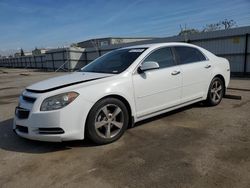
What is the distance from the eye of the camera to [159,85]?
177 inches

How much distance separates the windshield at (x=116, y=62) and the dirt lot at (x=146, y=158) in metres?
1.19

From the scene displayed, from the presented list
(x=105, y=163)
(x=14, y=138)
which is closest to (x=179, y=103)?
(x=105, y=163)

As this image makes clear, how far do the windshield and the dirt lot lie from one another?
1.19 metres

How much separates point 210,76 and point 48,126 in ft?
12.3

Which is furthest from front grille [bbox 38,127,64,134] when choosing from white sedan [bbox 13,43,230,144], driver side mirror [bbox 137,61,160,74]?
driver side mirror [bbox 137,61,160,74]

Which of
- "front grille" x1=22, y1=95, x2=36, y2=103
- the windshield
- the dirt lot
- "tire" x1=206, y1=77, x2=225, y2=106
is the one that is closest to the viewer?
the dirt lot

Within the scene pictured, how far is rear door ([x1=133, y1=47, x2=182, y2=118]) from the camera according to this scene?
426 cm

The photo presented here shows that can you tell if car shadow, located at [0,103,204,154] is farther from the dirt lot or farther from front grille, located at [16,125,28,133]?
front grille, located at [16,125,28,133]

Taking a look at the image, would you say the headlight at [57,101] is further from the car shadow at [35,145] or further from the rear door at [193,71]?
the rear door at [193,71]

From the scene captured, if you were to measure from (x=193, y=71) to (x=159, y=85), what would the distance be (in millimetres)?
1071

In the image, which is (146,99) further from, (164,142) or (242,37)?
(242,37)

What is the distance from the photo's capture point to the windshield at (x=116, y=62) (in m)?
4.41

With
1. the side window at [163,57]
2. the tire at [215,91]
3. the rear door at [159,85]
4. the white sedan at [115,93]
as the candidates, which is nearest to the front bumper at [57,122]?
the white sedan at [115,93]

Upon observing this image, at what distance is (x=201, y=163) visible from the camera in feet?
10.3
